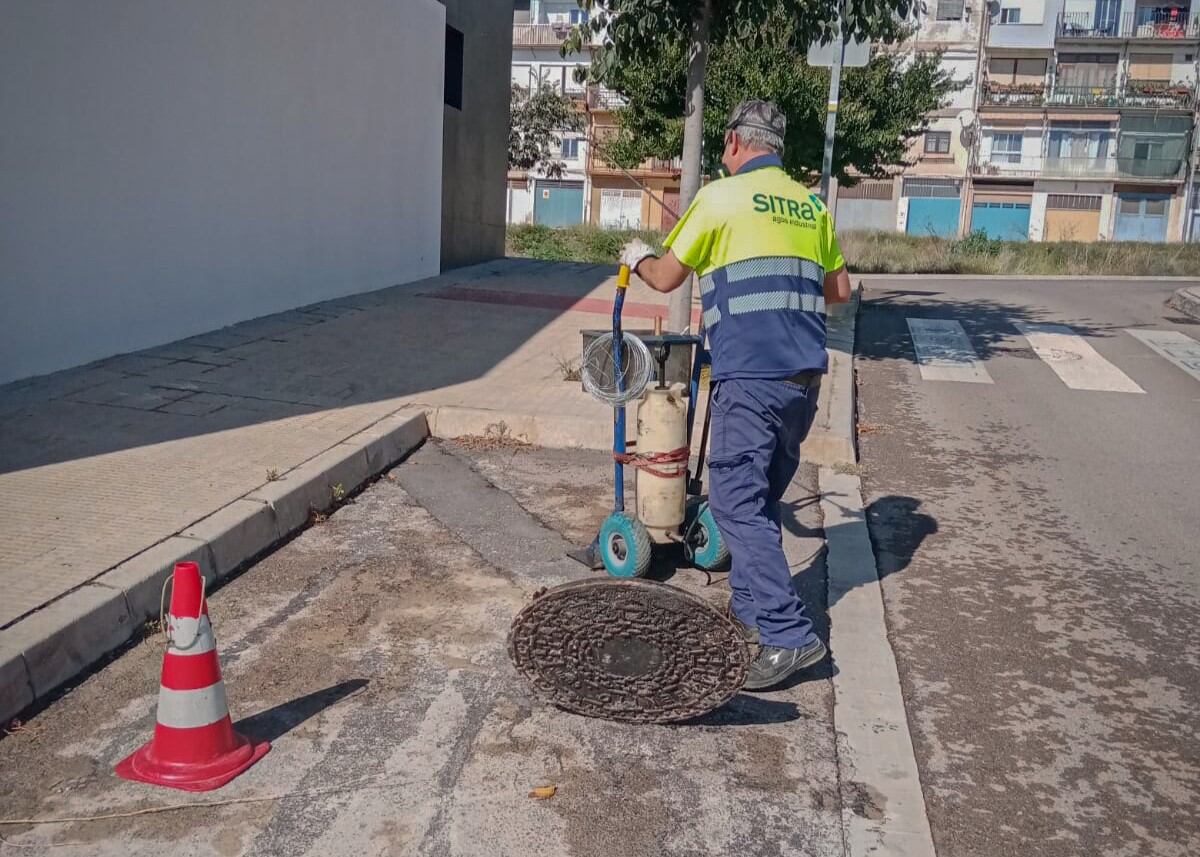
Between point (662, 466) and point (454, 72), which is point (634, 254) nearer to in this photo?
point (662, 466)

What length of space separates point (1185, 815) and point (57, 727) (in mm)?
3398

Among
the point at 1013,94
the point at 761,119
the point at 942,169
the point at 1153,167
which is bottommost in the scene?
the point at 761,119

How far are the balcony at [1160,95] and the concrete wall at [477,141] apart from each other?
44.2 m

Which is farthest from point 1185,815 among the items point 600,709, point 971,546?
point 971,546

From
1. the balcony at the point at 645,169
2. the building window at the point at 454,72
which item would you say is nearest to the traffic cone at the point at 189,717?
the building window at the point at 454,72

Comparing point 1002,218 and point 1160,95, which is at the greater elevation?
point 1160,95

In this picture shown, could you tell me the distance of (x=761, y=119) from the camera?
13.7ft

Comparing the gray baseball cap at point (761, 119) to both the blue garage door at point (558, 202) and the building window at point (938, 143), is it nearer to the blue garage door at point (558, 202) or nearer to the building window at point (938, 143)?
the blue garage door at point (558, 202)

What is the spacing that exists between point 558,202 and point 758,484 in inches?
1981

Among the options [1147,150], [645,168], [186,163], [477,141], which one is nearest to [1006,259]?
[477,141]

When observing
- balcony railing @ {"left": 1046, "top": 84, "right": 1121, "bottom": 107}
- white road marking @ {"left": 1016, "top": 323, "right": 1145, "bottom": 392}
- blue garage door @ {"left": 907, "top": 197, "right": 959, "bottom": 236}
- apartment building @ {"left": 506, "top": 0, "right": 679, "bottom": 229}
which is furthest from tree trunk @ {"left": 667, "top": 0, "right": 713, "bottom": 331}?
balcony railing @ {"left": 1046, "top": 84, "right": 1121, "bottom": 107}

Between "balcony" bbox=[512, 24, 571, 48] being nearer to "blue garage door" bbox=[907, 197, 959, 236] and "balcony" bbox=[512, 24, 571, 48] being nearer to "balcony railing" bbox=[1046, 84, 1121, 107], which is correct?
"blue garage door" bbox=[907, 197, 959, 236]

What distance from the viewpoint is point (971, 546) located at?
18.7 ft

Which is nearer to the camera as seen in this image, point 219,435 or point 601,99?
point 219,435
